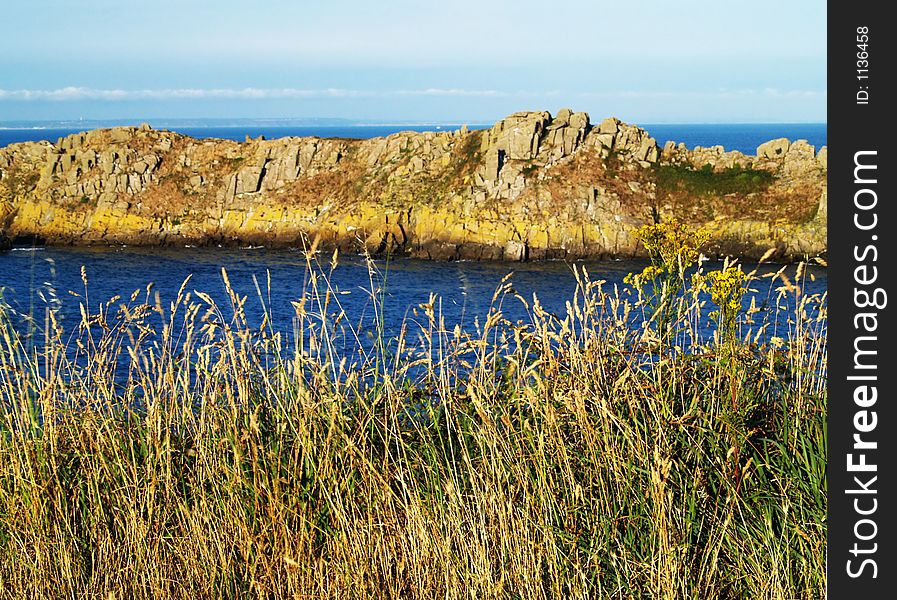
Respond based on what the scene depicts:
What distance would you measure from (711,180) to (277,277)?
32704 millimetres

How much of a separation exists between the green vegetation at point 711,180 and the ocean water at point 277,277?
10059 millimetres

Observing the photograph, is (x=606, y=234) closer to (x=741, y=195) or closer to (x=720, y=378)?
(x=741, y=195)

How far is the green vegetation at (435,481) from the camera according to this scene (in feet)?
14.0

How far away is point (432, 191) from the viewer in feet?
217

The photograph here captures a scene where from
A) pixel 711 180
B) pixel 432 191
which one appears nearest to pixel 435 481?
pixel 432 191

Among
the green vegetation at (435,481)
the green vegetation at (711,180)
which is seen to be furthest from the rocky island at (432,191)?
the green vegetation at (435,481)

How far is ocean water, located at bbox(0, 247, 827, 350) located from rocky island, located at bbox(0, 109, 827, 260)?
2.73 metres

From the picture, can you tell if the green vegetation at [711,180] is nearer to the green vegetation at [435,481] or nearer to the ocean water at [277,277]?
the ocean water at [277,277]

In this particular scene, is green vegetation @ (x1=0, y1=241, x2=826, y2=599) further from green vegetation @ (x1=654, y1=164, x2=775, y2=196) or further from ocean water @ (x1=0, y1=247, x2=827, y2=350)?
green vegetation @ (x1=654, y1=164, x2=775, y2=196)

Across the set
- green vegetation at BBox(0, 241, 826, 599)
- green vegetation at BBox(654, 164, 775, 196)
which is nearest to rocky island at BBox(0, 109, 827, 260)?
green vegetation at BBox(654, 164, 775, 196)

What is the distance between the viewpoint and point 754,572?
417 cm

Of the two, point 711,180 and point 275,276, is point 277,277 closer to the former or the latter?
point 275,276
